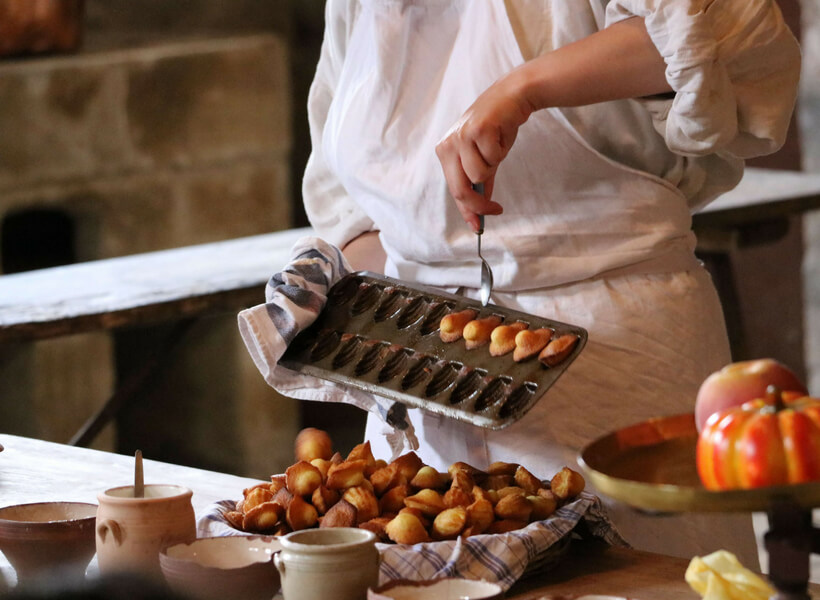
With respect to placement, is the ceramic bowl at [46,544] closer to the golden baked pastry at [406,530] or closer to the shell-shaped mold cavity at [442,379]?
the golden baked pastry at [406,530]

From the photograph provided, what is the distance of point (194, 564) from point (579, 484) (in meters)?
0.43

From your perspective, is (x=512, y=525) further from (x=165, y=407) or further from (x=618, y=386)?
(x=165, y=407)

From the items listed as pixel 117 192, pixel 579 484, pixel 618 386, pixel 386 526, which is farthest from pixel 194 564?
pixel 117 192

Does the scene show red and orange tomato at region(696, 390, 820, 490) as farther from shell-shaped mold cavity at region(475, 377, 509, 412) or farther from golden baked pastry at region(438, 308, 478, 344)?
golden baked pastry at region(438, 308, 478, 344)

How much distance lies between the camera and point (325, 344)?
161 cm

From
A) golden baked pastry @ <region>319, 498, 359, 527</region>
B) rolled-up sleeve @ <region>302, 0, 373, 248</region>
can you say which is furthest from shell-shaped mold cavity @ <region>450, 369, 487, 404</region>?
rolled-up sleeve @ <region>302, 0, 373, 248</region>

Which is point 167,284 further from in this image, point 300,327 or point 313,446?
point 313,446

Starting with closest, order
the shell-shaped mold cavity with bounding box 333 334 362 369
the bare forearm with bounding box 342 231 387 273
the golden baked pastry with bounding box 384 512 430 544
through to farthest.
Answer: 1. the golden baked pastry with bounding box 384 512 430 544
2. the shell-shaped mold cavity with bounding box 333 334 362 369
3. the bare forearm with bounding box 342 231 387 273

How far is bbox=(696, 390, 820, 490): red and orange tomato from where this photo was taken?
82 cm

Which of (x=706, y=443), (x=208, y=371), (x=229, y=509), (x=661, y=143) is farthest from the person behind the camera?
(x=208, y=371)

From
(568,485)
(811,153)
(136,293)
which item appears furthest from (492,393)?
(811,153)

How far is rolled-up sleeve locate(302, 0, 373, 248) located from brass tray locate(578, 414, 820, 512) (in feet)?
3.51

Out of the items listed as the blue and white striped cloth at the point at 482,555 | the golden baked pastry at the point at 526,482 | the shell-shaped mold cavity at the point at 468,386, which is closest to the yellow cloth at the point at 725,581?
the blue and white striped cloth at the point at 482,555

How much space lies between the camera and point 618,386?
5.38ft
